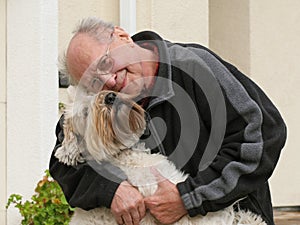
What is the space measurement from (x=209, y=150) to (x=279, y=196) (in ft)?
20.6

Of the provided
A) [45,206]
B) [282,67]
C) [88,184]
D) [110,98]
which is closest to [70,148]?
[88,184]

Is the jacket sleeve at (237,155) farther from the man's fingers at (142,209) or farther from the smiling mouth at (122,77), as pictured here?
the smiling mouth at (122,77)

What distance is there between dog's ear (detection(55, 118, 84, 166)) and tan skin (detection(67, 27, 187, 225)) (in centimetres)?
21

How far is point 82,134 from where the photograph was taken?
3.21m

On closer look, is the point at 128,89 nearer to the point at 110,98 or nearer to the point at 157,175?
the point at 110,98

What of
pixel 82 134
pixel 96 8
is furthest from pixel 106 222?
pixel 96 8

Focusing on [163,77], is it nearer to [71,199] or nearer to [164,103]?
[164,103]

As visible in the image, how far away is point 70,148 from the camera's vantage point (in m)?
3.25

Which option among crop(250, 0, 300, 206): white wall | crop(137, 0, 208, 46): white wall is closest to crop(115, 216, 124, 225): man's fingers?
crop(137, 0, 208, 46): white wall

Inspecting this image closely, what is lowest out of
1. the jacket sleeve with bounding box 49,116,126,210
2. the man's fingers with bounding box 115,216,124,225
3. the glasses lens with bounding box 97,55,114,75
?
the man's fingers with bounding box 115,216,124,225

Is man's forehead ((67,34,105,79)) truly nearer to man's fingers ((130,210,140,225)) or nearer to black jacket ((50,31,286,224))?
black jacket ((50,31,286,224))

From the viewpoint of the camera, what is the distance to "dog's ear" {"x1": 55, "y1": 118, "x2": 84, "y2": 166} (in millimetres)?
3234

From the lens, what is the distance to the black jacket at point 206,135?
10.3 ft

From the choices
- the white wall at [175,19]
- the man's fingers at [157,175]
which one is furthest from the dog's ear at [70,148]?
the white wall at [175,19]
